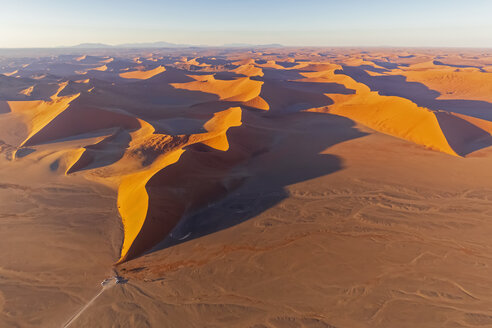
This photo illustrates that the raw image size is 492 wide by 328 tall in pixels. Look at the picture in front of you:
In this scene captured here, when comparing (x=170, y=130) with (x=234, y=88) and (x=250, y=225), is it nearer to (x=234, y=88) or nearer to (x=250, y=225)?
(x=250, y=225)

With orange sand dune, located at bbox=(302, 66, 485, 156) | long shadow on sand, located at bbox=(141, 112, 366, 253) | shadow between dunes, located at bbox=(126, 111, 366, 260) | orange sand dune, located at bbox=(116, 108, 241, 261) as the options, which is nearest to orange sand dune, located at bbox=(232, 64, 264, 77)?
orange sand dune, located at bbox=(302, 66, 485, 156)

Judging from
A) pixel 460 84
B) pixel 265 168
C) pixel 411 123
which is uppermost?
pixel 460 84

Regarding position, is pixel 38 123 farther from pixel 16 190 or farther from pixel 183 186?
pixel 183 186

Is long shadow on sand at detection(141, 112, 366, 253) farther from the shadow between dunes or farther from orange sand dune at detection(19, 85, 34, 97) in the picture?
orange sand dune at detection(19, 85, 34, 97)

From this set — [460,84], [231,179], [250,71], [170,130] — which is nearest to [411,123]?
[231,179]

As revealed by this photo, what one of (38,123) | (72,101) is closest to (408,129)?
(72,101)

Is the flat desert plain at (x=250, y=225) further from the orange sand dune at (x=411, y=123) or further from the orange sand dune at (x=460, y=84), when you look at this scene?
the orange sand dune at (x=460, y=84)
